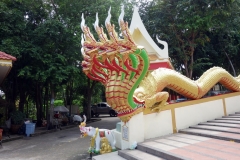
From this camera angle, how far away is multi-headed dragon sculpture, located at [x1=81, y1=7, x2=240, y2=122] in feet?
17.4

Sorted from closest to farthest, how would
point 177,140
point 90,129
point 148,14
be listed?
point 177,140
point 90,129
point 148,14

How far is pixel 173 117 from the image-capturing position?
726 cm

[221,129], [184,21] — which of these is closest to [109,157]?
[221,129]

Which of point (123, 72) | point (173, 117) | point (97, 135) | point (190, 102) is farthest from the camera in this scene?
point (190, 102)

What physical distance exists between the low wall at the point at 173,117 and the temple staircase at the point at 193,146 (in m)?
0.26

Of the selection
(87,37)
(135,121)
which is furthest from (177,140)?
(87,37)

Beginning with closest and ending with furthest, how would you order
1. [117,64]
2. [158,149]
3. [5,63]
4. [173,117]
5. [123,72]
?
1. [158,149]
2. [117,64]
3. [123,72]
4. [173,117]
5. [5,63]

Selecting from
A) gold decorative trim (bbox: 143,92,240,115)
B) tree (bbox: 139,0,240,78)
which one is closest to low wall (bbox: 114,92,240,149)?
gold decorative trim (bbox: 143,92,240,115)

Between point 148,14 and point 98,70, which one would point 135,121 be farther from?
point 148,14

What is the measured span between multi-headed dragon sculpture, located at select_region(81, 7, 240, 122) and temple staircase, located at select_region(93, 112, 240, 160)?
940 mm

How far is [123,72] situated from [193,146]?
243cm

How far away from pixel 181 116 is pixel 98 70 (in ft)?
10.9

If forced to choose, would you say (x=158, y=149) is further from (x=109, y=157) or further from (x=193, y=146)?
(x=109, y=157)

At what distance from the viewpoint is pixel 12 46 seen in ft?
36.4
